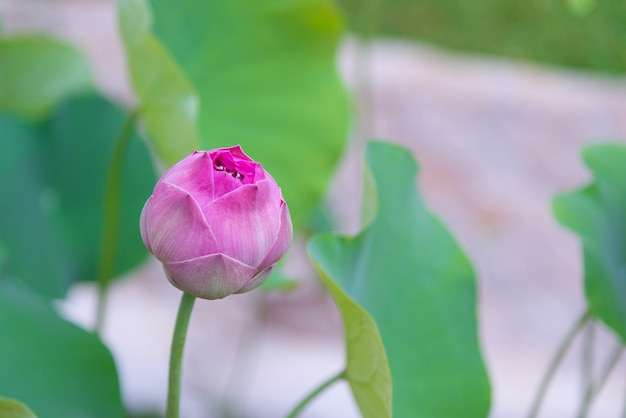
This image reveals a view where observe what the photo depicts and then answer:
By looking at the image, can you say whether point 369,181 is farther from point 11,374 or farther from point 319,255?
point 11,374

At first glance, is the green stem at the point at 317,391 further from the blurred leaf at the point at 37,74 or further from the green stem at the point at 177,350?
the blurred leaf at the point at 37,74

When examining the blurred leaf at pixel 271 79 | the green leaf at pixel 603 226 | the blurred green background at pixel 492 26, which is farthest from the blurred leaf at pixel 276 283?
the blurred green background at pixel 492 26

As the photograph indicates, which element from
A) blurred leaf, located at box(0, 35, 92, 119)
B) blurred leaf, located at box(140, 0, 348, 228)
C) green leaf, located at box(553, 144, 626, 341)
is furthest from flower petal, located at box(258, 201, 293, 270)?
blurred leaf, located at box(0, 35, 92, 119)

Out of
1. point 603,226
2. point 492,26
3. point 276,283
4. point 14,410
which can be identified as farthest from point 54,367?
point 492,26

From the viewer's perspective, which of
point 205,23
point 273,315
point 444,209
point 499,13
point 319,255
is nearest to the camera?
point 319,255

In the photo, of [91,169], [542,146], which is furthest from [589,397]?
[542,146]
